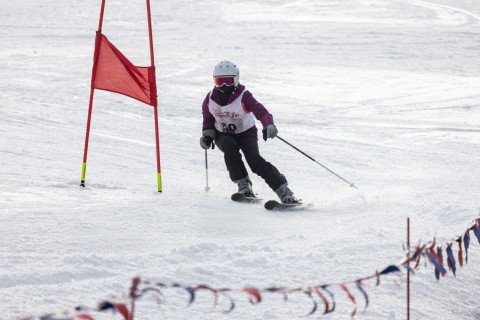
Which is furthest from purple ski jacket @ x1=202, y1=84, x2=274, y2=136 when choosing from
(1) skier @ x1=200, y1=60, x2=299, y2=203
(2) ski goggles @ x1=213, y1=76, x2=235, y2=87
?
(2) ski goggles @ x1=213, y1=76, x2=235, y2=87

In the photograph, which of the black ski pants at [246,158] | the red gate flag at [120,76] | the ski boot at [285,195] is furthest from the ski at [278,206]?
the red gate flag at [120,76]

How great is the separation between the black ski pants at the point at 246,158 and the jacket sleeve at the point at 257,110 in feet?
0.94

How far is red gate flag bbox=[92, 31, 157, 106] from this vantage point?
294 inches

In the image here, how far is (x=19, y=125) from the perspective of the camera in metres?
11.3

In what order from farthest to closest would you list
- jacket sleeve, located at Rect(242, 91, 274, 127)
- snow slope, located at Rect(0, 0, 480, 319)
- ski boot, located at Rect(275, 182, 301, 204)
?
jacket sleeve, located at Rect(242, 91, 274, 127) < ski boot, located at Rect(275, 182, 301, 204) < snow slope, located at Rect(0, 0, 480, 319)

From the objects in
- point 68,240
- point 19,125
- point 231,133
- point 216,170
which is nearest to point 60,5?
point 19,125

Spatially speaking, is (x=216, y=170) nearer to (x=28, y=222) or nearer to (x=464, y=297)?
(x=28, y=222)

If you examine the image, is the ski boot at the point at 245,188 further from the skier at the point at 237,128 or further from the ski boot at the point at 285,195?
the ski boot at the point at 285,195

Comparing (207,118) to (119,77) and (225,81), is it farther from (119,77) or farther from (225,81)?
(119,77)

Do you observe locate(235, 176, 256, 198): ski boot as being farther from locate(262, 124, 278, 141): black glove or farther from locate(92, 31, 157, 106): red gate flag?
locate(92, 31, 157, 106): red gate flag

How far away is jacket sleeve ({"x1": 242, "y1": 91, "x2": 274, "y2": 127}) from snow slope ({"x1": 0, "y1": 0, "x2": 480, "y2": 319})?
81cm

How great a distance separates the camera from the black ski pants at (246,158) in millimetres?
7230

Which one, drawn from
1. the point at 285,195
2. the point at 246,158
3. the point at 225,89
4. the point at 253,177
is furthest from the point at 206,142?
the point at 253,177

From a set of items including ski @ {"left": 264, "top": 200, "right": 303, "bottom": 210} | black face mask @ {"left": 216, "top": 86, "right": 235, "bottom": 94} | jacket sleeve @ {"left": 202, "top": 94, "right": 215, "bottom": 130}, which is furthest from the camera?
jacket sleeve @ {"left": 202, "top": 94, "right": 215, "bottom": 130}
